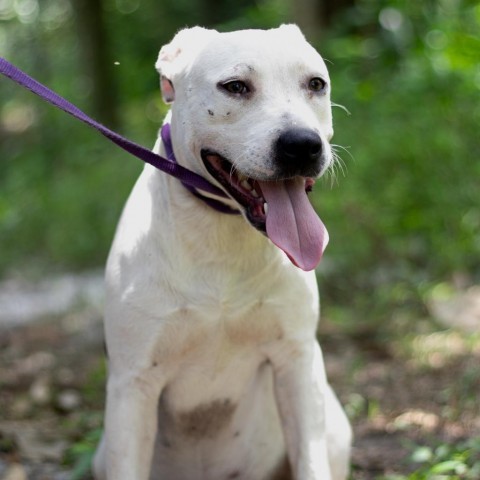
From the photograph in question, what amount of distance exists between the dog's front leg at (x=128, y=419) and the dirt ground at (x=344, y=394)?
35.0 inches

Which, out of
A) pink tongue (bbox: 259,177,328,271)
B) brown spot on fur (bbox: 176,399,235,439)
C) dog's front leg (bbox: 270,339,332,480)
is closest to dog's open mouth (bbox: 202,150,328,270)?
pink tongue (bbox: 259,177,328,271)

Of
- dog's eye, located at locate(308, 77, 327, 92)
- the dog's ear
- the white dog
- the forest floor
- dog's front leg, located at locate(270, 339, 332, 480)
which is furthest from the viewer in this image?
the forest floor

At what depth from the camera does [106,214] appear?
945cm

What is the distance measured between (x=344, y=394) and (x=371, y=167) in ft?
7.70

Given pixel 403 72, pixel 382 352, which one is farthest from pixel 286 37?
pixel 403 72

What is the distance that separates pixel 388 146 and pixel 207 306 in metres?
4.13

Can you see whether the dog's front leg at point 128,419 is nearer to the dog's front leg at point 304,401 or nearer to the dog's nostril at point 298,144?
the dog's front leg at point 304,401

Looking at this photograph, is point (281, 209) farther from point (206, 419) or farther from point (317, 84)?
point (206, 419)

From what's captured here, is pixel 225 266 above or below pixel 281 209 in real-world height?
below

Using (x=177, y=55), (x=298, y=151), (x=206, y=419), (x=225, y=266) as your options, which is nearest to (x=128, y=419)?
(x=206, y=419)

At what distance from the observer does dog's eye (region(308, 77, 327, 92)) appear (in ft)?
10.5

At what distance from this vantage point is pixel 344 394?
17.2 ft

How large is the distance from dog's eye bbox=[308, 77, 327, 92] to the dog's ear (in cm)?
39

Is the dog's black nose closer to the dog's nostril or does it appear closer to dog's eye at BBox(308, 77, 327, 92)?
the dog's nostril
